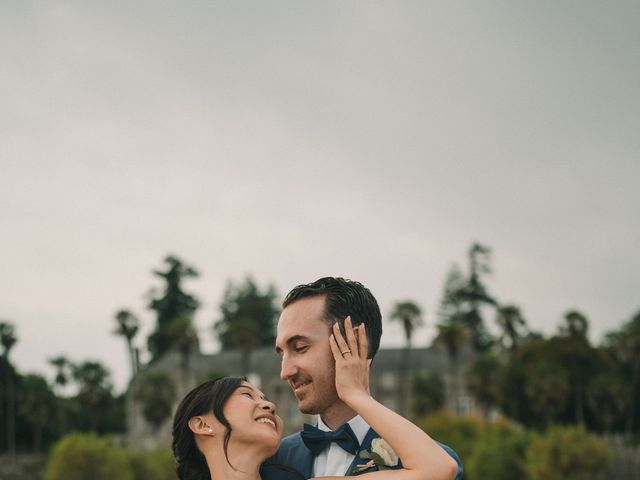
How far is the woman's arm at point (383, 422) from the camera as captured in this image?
3.36m

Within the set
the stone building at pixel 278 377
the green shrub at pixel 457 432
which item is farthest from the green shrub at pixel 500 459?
the stone building at pixel 278 377

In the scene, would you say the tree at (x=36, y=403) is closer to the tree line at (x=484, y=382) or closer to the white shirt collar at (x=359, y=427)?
the tree line at (x=484, y=382)

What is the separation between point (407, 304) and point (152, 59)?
32.2m

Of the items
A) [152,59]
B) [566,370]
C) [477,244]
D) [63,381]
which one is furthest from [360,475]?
[477,244]

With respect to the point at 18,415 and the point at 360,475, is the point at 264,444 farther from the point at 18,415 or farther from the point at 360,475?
the point at 18,415

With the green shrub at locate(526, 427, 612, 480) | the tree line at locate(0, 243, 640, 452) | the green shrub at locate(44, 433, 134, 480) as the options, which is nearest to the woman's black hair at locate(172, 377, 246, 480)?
the green shrub at locate(526, 427, 612, 480)

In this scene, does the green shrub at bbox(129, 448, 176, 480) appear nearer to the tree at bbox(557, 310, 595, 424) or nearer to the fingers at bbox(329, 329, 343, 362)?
the tree at bbox(557, 310, 595, 424)

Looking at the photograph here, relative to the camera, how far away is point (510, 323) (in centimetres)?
6044

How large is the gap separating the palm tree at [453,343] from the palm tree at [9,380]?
29833 millimetres

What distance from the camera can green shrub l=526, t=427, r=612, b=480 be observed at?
104ft

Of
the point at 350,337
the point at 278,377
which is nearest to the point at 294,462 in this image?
the point at 350,337

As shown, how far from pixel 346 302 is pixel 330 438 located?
65cm

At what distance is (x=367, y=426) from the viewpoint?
12.4ft

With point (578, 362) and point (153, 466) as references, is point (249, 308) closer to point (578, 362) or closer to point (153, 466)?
point (578, 362)
